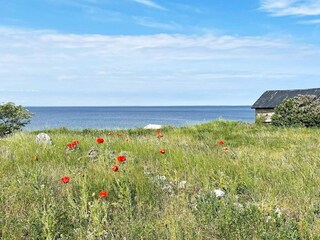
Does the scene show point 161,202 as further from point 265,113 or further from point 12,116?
point 265,113

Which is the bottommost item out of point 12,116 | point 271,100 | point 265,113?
point 12,116

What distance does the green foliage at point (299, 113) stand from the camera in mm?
27156

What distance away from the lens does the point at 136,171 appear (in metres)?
6.62

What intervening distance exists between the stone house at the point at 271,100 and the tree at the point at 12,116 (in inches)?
1013

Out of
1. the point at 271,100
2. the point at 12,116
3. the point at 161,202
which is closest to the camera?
the point at 161,202

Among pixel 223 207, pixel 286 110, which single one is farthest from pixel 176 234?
pixel 286 110

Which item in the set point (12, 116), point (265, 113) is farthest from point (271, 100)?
point (12, 116)

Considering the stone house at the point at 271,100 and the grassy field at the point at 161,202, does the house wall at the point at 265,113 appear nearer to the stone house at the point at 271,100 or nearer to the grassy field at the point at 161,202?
the stone house at the point at 271,100

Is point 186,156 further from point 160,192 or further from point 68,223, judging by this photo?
point 68,223

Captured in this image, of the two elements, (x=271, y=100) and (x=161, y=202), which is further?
(x=271, y=100)

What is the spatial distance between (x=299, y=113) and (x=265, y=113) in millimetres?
14677

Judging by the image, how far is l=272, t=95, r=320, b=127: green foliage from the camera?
27.2m

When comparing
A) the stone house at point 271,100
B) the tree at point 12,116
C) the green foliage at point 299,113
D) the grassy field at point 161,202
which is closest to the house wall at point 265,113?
the stone house at point 271,100

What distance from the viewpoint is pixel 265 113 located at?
42.2 meters
